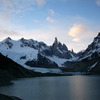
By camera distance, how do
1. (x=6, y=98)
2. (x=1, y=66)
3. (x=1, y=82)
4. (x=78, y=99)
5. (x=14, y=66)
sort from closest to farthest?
(x=6, y=98), (x=78, y=99), (x=1, y=82), (x=1, y=66), (x=14, y=66)

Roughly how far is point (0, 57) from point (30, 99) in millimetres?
120917

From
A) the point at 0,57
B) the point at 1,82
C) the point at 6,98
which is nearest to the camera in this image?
the point at 6,98

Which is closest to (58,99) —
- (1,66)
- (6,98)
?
(6,98)

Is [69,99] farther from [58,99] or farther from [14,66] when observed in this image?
[14,66]

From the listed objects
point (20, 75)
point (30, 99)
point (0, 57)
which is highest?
point (0, 57)

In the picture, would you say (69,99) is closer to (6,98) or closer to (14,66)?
(6,98)

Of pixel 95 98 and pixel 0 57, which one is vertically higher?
pixel 0 57

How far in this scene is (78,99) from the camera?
5497cm

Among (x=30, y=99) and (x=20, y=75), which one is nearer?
(x=30, y=99)

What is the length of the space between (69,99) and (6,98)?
17140mm

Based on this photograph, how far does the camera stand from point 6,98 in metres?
46.9

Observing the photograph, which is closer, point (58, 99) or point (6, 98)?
point (6, 98)

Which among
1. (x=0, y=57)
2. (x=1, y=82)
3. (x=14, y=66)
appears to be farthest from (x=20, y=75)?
(x=1, y=82)

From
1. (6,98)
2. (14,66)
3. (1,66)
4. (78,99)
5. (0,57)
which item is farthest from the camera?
(14,66)
